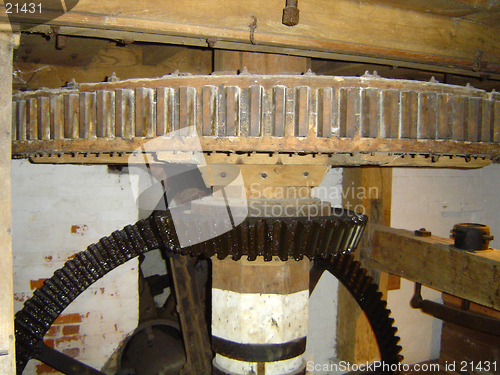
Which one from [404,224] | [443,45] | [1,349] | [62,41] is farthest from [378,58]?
[404,224]

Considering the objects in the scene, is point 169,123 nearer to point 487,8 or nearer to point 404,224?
point 487,8

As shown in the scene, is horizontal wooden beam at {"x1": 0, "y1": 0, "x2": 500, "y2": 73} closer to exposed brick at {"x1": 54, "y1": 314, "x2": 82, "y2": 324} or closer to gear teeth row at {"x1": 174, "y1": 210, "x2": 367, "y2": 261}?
gear teeth row at {"x1": 174, "y1": 210, "x2": 367, "y2": 261}

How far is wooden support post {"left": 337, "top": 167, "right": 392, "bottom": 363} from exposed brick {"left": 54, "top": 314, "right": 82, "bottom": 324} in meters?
1.85

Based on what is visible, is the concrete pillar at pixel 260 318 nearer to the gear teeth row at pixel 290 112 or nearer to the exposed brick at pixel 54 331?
the gear teeth row at pixel 290 112

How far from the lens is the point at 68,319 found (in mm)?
2244

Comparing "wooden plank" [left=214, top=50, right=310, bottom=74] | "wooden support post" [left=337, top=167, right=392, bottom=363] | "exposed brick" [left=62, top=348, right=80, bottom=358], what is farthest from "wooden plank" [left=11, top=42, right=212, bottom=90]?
"exposed brick" [left=62, top=348, right=80, bottom=358]

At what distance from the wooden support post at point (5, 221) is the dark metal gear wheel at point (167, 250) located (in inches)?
15.2

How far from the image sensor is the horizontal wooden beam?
3.07ft

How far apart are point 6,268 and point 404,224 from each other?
8.48ft

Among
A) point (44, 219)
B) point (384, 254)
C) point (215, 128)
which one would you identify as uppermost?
point (215, 128)

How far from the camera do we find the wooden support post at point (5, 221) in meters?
0.91

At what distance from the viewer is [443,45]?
1.15 m

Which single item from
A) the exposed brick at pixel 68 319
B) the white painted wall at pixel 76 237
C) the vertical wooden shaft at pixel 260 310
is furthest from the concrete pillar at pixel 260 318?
the exposed brick at pixel 68 319

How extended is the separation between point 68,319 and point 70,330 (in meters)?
0.07
